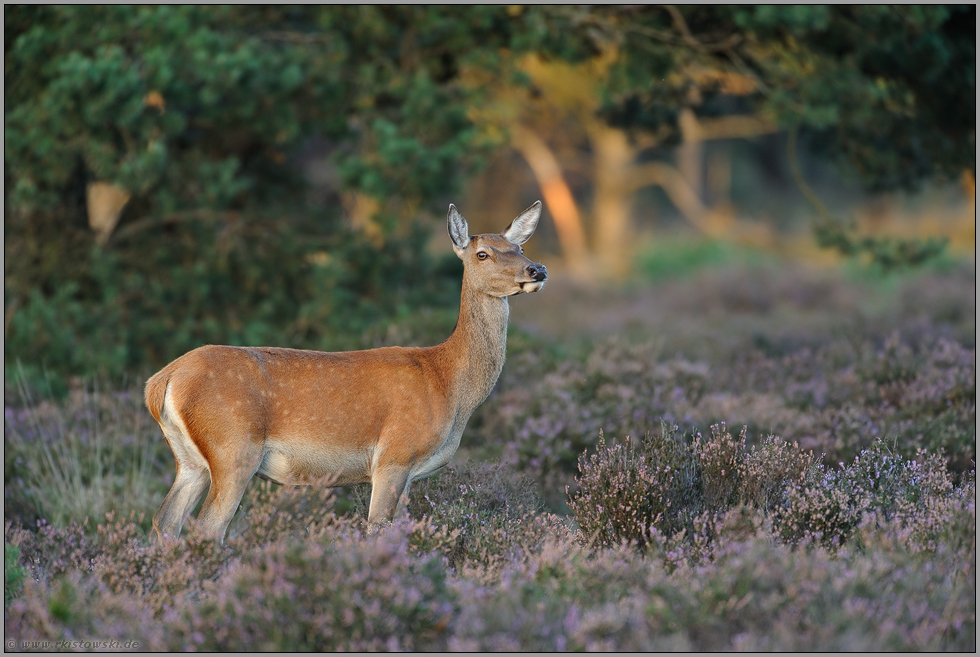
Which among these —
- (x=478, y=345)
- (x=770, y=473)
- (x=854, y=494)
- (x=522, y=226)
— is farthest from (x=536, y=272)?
(x=854, y=494)

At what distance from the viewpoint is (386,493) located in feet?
18.4

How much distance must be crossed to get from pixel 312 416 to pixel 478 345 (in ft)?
3.88

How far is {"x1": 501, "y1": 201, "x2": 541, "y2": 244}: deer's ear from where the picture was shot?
256 inches

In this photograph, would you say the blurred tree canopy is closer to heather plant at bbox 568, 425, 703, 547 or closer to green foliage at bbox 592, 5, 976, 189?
green foliage at bbox 592, 5, 976, 189

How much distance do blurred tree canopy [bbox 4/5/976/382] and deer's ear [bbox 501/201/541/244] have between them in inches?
144

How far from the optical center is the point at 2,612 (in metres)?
4.55

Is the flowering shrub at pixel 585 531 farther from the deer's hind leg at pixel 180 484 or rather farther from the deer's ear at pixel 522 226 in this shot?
the deer's ear at pixel 522 226

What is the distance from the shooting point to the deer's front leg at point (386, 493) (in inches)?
220

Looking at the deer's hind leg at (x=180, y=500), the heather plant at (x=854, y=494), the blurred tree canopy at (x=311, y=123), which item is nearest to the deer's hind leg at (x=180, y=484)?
the deer's hind leg at (x=180, y=500)

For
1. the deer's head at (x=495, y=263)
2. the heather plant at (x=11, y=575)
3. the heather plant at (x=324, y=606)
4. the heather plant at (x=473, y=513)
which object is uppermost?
the deer's head at (x=495, y=263)

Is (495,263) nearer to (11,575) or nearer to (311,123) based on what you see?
(11,575)

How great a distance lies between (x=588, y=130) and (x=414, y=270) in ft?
44.2

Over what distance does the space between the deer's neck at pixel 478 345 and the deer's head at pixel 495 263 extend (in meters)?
0.11

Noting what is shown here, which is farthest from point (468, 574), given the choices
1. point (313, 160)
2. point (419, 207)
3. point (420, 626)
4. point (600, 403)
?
point (313, 160)
